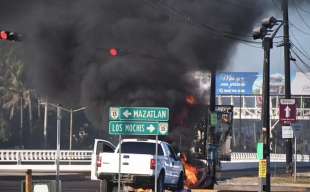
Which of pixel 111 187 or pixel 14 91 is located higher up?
pixel 14 91

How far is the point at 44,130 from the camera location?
8338 centimetres

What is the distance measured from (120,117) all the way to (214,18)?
57.1 ft

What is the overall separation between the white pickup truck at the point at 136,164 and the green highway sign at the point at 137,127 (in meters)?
2.47

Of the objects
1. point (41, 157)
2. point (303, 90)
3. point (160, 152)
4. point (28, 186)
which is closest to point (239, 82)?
point (303, 90)

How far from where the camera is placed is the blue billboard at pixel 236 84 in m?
83.2

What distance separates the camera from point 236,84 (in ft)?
274

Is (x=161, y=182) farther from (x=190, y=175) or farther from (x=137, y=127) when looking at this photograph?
(x=190, y=175)

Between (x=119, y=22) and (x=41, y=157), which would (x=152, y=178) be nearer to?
(x=119, y=22)

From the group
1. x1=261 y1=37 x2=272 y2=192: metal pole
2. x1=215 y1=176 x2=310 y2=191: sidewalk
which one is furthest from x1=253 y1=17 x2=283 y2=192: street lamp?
x1=215 y1=176 x2=310 y2=191: sidewalk

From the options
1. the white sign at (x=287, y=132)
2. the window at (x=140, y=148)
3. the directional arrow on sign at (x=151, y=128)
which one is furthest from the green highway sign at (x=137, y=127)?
the white sign at (x=287, y=132)

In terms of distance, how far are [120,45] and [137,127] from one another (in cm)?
1636

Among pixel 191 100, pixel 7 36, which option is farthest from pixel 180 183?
pixel 191 100

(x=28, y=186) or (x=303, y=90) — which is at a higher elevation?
(x=303, y=90)

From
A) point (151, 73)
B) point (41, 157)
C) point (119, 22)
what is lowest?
point (41, 157)
